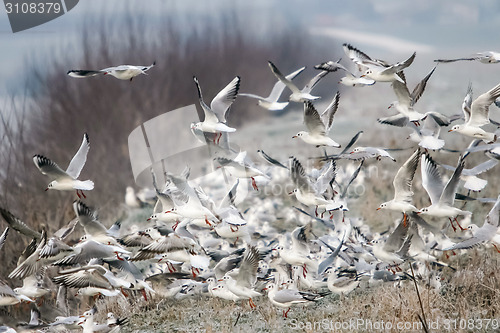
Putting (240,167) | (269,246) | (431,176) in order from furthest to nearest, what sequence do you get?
(269,246) → (240,167) → (431,176)

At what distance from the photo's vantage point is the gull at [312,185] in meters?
5.43

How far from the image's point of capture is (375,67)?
5.77 m

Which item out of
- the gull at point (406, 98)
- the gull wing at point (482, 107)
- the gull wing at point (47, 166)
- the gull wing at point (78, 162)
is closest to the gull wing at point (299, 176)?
the gull at point (406, 98)

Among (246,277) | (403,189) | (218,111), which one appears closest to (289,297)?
(246,277)

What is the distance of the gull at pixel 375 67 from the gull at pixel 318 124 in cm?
35

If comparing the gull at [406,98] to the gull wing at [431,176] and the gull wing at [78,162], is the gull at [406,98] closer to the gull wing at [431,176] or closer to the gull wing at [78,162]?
the gull wing at [431,176]

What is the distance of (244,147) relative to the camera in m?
11.6

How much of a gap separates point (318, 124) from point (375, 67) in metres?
0.70

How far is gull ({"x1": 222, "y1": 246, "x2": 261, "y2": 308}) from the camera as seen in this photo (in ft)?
17.0

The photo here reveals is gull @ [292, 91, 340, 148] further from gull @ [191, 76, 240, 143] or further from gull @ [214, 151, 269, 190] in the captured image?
gull @ [191, 76, 240, 143]

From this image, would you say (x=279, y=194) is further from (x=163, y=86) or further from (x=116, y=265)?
(x=116, y=265)

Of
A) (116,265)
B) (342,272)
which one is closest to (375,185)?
(342,272)

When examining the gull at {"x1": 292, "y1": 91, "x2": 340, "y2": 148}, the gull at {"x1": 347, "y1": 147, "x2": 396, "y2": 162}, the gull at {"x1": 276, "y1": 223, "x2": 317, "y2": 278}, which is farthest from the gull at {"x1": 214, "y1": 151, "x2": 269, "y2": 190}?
the gull at {"x1": 347, "y1": 147, "x2": 396, "y2": 162}

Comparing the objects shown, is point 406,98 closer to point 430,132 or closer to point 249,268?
point 430,132
